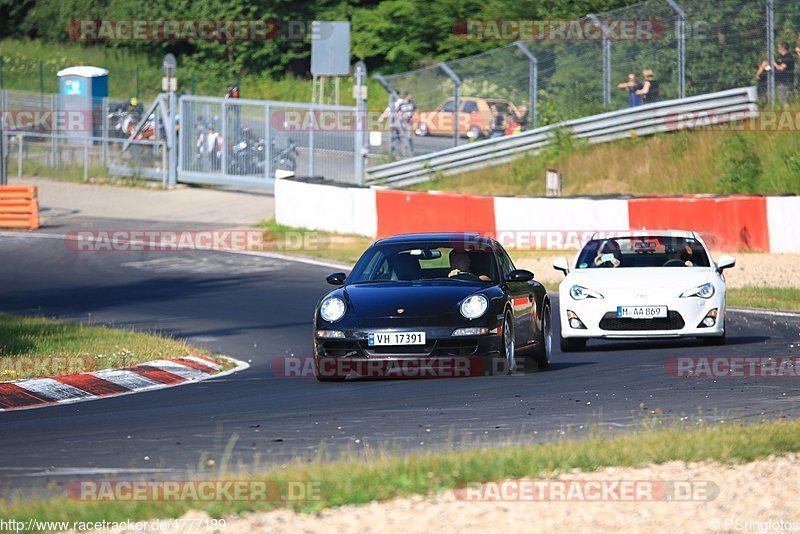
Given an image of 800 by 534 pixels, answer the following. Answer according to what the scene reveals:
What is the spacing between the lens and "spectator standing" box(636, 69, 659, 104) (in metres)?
31.2

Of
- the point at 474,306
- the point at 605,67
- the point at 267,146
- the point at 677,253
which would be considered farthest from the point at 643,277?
the point at 267,146

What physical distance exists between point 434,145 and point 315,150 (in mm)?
3127

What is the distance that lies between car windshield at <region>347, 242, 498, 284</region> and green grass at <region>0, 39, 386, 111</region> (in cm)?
3510

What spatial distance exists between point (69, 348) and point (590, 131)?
2049 cm

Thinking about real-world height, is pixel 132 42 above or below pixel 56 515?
above

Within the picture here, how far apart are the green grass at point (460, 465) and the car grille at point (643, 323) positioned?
5638 millimetres

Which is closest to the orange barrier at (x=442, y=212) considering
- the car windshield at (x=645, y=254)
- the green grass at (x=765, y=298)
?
the green grass at (x=765, y=298)

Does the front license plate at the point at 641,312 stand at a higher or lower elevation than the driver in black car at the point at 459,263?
lower

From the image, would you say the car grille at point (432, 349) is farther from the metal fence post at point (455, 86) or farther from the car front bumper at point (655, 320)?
the metal fence post at point (455, 86)

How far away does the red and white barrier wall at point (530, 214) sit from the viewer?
24453 mm

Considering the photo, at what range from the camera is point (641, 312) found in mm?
14766

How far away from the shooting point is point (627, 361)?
45.8 feet

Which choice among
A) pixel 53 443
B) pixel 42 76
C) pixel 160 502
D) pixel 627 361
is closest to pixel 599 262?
pixel 627 361

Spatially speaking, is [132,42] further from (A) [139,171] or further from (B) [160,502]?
(B) [160,502]
